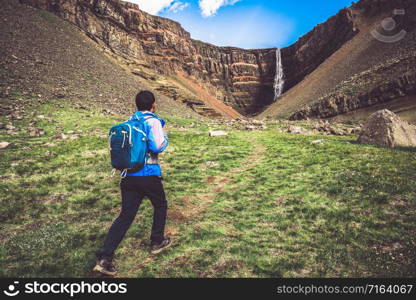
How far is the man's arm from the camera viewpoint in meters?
4.82

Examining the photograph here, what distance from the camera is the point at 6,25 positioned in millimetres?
43938

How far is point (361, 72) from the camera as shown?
181 feet

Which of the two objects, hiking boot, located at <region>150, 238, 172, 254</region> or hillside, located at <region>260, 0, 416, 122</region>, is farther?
hillside, located at <region>260, 0, 416, 122</region>

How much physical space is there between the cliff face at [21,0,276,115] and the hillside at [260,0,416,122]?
30.4m

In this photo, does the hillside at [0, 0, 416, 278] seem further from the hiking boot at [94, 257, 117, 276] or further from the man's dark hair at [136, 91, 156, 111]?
the man's dark hair at [136, 91, 156, 111]

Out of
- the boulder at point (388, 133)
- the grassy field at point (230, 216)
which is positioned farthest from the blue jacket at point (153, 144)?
the boulder at point (388, 133)

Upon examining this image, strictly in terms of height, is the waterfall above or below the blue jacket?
above

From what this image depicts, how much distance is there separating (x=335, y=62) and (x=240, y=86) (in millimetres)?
61541

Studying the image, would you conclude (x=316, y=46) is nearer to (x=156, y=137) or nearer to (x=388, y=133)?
(x=388, y=133)

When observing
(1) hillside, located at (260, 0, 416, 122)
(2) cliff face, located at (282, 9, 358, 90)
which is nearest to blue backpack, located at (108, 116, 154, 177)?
(1) hillside, located at (260, 0, 416, 122)

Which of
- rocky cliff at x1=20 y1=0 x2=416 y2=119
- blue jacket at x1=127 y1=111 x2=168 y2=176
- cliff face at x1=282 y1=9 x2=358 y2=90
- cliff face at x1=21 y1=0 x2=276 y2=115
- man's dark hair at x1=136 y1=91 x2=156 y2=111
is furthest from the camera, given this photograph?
cliff face at x1=282 y1=9 x2=358 y2=90

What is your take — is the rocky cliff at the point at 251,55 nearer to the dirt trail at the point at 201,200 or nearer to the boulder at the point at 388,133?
the boulder at the point at 388,133

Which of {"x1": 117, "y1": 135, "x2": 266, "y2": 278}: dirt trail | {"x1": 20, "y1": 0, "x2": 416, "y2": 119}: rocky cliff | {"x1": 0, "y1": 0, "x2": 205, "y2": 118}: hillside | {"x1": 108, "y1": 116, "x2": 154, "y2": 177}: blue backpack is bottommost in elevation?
{"x1": 117, "y1": 135, "x2": 266, "y2": 278}: dirt trail

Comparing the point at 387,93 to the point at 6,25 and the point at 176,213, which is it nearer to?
the point at 176,213
